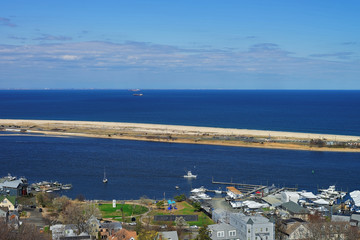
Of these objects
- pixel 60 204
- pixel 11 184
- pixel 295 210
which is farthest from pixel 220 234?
pixel 11 184

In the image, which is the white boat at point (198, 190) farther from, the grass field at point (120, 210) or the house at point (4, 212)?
the house at point (4, 212)

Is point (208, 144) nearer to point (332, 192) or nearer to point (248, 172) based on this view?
point (248, 172)

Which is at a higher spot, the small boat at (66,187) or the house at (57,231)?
the house at (57,231)

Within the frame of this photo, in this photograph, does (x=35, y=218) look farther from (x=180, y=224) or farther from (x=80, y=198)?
(x=180, y=224)

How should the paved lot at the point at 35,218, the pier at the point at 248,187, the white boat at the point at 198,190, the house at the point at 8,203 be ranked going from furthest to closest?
the pier at the point at 248,187, the white boat at the point at 198,190, the house at the point at 8,203, the paved lot at the point at 35,218

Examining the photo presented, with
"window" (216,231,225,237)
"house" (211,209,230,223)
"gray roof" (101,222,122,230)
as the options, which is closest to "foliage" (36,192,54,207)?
"gray roof" (101,222,122,230)

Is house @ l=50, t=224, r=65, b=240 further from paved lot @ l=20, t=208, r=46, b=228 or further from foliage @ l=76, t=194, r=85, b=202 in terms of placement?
foliage @ l=76, t=194, r=85, b=202

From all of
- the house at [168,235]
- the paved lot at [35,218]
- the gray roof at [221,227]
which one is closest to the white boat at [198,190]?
the gray roof at [221,227]
